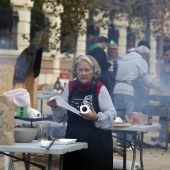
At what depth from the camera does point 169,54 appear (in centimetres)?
1447

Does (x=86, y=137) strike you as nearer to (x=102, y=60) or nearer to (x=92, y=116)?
(x=92, y=116)

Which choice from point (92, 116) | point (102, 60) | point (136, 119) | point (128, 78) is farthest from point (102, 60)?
point (92, 116)

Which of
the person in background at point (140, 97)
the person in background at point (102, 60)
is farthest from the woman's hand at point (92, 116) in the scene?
the person in background at point (140, 97)

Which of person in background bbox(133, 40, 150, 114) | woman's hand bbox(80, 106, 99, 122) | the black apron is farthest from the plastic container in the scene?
person in background bbox(133, 40, 150, 114)

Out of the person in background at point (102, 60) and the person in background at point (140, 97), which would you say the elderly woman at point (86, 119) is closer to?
the person in background at point (102, 60)

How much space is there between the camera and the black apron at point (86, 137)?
726cm

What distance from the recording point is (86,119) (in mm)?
7191

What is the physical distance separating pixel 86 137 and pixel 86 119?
0.59ft

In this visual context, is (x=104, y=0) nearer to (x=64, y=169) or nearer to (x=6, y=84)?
(x=6, y=84)

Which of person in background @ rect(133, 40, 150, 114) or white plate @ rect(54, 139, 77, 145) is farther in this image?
person in background @ rect(133, 40, 150, 114)

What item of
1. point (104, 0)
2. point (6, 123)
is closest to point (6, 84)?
point (6, 123)

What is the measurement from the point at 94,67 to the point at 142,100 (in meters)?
6.80

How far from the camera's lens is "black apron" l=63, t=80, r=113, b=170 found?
7262mm

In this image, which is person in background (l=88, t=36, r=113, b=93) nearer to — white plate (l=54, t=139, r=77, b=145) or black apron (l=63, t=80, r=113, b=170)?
black apron (l=63, t=80, r=113, b=170)
